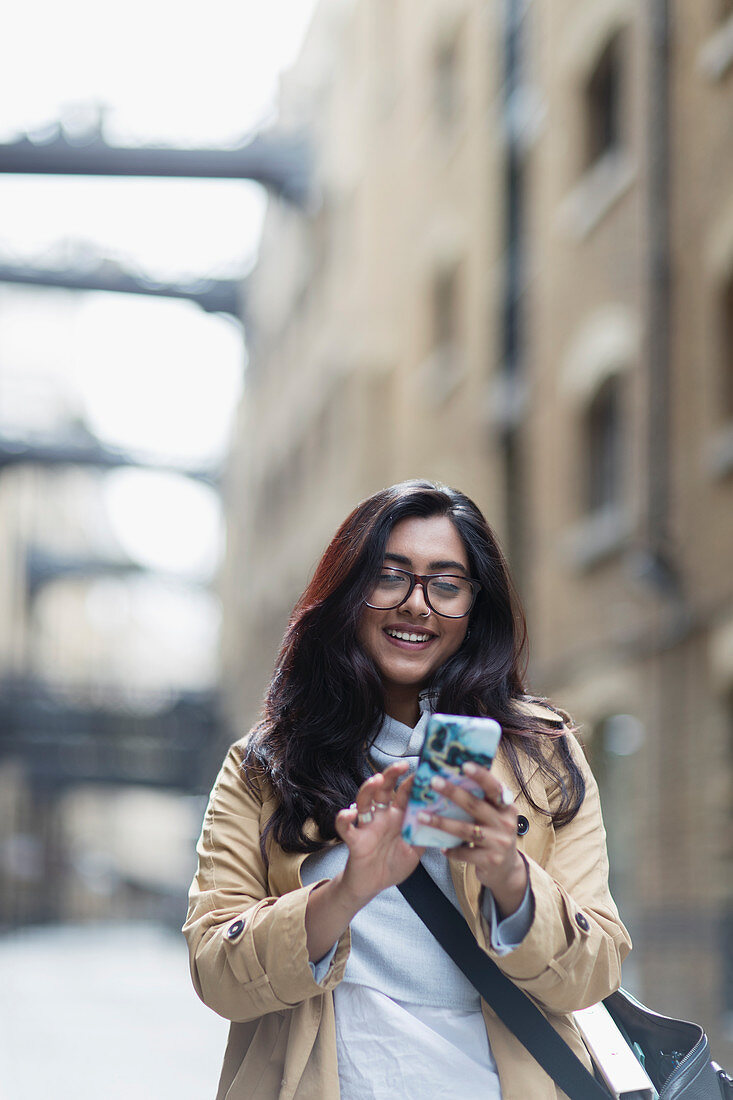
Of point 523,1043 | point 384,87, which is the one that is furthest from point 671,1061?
point 384,87

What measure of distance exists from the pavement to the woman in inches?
262

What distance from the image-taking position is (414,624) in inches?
95.6

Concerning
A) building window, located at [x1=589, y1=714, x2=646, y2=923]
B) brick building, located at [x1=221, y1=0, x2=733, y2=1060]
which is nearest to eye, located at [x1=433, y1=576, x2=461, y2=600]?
brick building, located at [x1=221, y1=0, x2=733, y2=1060]

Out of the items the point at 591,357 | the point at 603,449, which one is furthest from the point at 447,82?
the point at 603,449

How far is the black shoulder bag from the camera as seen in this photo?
2213 mm

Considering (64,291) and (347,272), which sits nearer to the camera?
(347,272)

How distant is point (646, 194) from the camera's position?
40.6ft

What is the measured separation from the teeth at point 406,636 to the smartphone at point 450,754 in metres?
0.41

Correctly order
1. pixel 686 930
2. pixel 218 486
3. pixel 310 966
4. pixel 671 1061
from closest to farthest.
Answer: pixel 310 966 → pixel 671 1061 → pixel 686 930 → pixel 218 486

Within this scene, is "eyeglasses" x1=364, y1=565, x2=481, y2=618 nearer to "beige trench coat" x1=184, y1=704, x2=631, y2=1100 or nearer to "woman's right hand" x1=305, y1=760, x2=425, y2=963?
"beige trench coat" x1=184, y1=704, x2=631, y2=1100

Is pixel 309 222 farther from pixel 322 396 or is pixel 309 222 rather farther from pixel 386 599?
pixel 386 599

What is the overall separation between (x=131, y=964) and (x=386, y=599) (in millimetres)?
22604

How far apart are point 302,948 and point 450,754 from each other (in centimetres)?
36

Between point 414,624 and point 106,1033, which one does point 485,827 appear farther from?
point 106,1033
